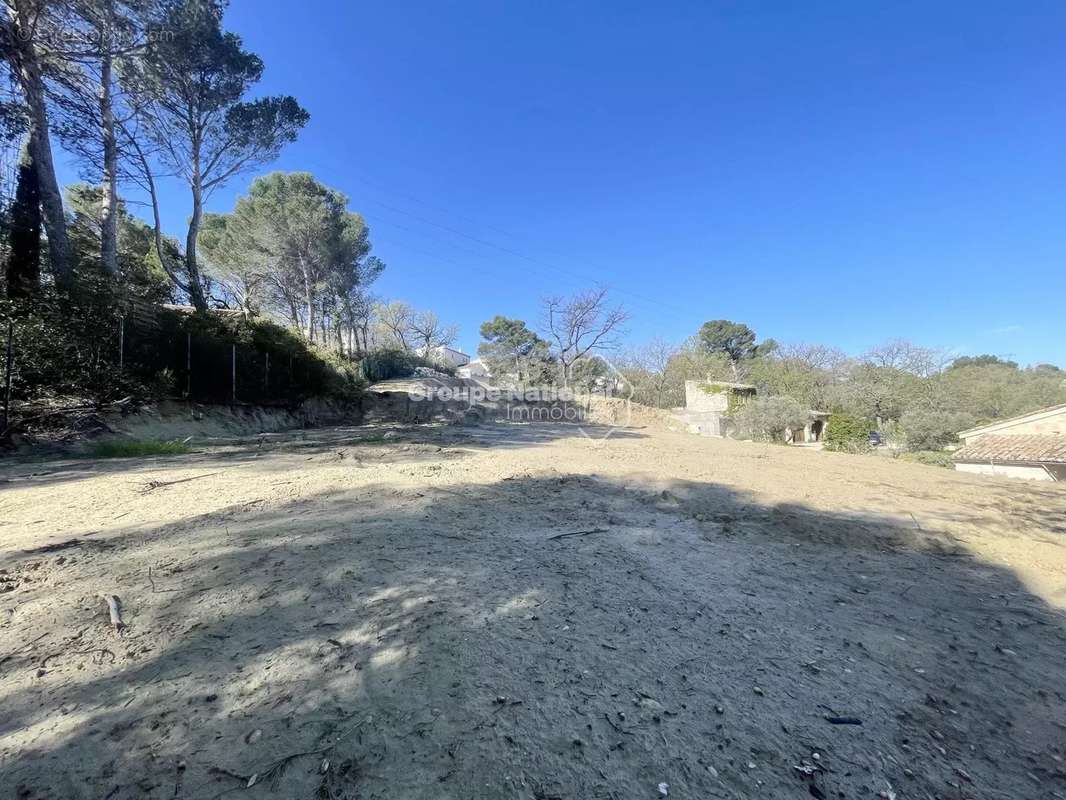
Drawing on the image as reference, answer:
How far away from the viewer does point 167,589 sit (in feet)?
6.54

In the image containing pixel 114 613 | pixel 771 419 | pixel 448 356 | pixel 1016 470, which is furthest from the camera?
pixel 448 356

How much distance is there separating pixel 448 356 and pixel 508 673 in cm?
4013

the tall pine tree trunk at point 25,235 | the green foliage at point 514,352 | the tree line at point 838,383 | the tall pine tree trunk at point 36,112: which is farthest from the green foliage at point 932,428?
the tall pine tree trunk at point 36,112

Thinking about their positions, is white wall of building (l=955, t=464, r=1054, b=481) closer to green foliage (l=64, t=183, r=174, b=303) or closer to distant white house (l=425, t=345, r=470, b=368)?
green foliage (l=64, t=183, r=174, b=303)

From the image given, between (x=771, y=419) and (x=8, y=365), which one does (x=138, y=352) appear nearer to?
(x=8, y=365)

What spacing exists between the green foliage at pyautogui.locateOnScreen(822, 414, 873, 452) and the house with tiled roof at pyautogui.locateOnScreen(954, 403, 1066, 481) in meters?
2.85

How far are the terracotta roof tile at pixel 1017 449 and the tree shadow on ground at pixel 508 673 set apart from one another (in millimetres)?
15002

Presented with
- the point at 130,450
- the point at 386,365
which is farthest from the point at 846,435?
the point at 130,450

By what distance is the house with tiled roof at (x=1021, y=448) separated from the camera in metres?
11.9

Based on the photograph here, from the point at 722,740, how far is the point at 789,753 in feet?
0.64

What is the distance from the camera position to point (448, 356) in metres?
40.4

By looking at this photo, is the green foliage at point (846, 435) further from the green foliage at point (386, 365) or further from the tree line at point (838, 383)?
the green foliage at point (386, 365)

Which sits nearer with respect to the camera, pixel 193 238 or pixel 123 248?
pixel 193 238

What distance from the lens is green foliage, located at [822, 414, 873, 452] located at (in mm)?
16734
